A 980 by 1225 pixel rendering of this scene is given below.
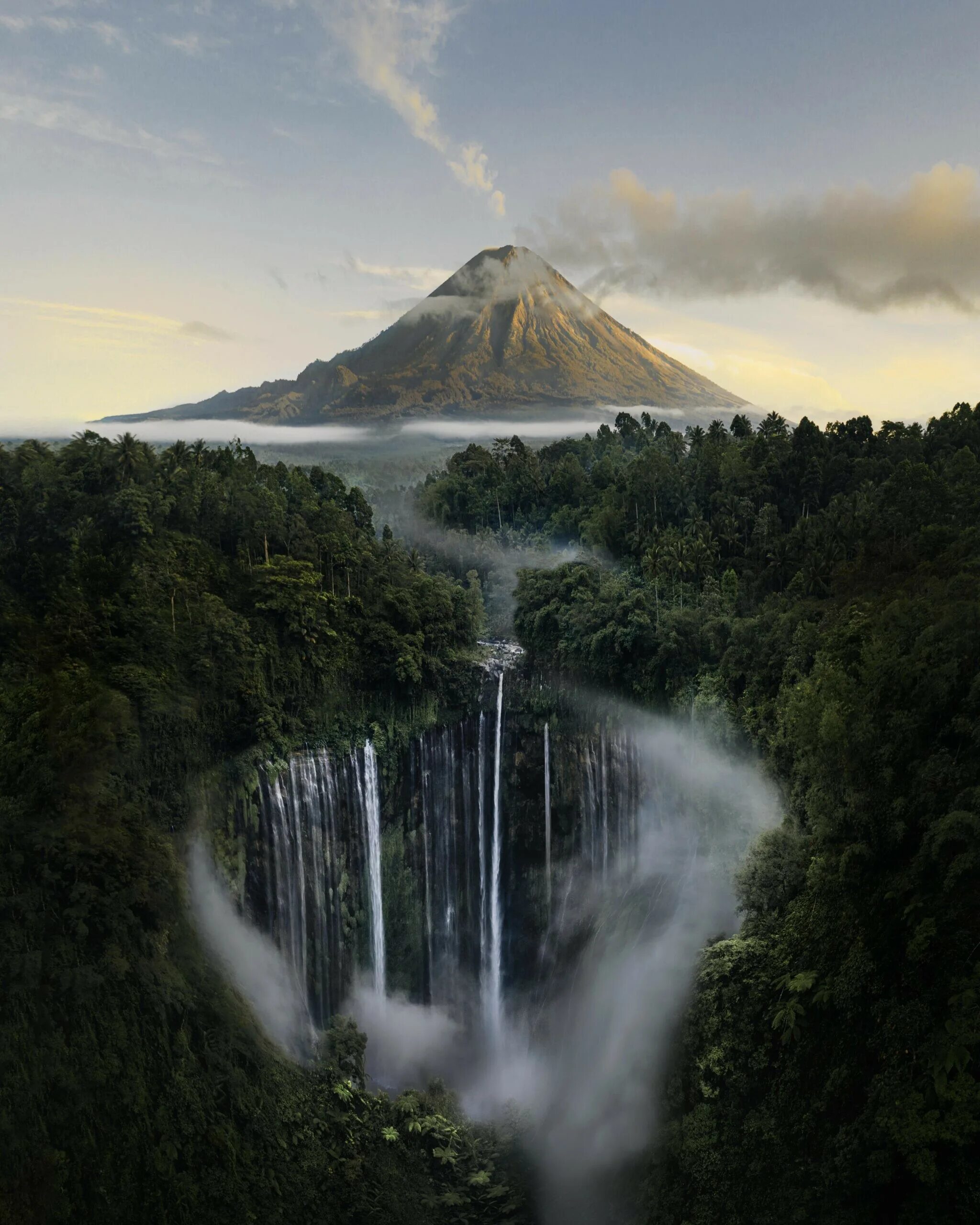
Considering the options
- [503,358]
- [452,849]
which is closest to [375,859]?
[452,849]

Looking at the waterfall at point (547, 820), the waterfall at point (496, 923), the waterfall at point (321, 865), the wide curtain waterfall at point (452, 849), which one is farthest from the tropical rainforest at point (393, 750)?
the waterfall at point (547, 820)

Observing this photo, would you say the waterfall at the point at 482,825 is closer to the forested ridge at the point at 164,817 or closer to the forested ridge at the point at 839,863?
the forested ridge at the point at 164,817

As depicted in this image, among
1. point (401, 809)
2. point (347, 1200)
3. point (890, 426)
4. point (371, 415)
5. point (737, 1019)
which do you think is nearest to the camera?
point (737, 1019)

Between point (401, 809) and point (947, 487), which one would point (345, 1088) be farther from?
point (947, 487)

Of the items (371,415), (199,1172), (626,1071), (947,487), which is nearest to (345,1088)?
(199,1172)

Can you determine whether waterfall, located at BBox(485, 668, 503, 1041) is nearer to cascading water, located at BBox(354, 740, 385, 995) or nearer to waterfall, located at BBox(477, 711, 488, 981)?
waterfall, located at BBox(477, 711, 488, 981)

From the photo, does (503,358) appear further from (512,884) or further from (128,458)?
(512,884)
